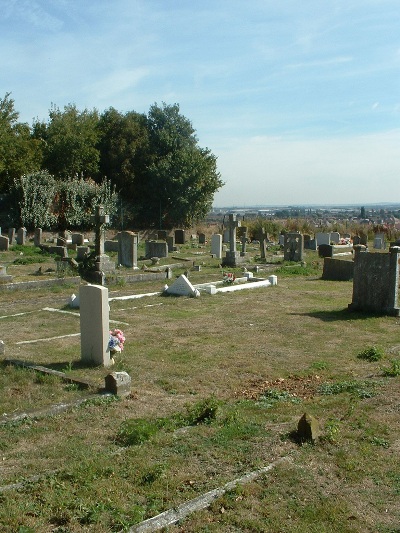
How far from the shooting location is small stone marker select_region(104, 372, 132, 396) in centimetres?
687

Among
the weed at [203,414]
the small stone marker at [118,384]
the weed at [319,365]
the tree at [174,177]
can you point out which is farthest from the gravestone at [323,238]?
the weed at [203,414]

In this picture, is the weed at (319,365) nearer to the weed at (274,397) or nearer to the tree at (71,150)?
the weed at (274,397)

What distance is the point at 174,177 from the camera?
4441 centimetres

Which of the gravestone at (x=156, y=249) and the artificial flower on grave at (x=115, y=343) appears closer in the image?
the artificial flower on grave at (x=115, y=343)

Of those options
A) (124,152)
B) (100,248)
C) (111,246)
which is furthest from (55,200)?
(100,248)

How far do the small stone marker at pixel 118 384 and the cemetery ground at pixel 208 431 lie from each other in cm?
13

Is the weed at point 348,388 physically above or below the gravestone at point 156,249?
below

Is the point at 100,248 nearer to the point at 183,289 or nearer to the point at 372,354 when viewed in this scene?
the point at 183,289

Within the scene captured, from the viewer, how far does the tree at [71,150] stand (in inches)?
1757

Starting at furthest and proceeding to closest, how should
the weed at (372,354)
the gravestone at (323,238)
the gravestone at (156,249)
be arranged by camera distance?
the gravestone at (323,238)
the gravestone at (156,249)
the weed at (372,354)

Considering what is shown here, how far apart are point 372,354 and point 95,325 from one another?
13.4 feet

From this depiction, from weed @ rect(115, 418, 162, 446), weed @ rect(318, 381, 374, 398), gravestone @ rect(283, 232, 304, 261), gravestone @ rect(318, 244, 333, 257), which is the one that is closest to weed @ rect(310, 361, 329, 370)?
weed @ rect(318, 381, 374, 398)

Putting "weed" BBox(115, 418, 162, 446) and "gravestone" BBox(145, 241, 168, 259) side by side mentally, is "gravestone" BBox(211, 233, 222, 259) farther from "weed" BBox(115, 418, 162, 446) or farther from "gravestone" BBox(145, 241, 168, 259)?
"weed" BBox(115, 418, 162, 446)

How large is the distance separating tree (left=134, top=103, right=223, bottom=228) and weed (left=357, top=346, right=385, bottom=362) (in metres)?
36.2
